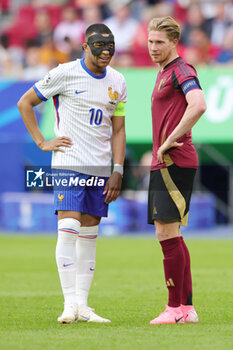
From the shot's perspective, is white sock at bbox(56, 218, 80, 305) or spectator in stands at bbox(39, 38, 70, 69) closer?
white sock at bbox(56, 218, 80, 305)

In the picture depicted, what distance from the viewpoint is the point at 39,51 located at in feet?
64.3

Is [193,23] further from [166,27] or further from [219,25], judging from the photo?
[166,27]

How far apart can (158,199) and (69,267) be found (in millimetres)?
837

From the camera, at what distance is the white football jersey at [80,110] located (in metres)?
5.93

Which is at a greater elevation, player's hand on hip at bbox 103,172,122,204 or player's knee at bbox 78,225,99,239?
player's hand on hip at bbox 103,172,122,204

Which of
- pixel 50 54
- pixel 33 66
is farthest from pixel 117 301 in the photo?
pixel 50 54

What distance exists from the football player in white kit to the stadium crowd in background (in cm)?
1095

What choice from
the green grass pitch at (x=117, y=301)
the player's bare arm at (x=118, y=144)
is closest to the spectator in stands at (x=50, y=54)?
the green grass pitch at (x=117, y=301)

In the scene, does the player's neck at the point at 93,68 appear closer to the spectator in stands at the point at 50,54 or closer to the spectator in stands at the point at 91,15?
the spectator in stands at the point at 50,54

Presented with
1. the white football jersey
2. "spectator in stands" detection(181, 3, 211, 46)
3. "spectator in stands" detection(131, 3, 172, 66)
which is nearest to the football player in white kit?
the white football jersey

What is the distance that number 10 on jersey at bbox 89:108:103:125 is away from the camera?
236 inches

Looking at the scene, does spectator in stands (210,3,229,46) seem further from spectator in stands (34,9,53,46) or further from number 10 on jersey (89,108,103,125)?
number 10 on jersey (89,108,103,125)

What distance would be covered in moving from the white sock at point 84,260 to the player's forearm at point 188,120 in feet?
3.47

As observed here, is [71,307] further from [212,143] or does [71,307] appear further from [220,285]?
[212,143]
